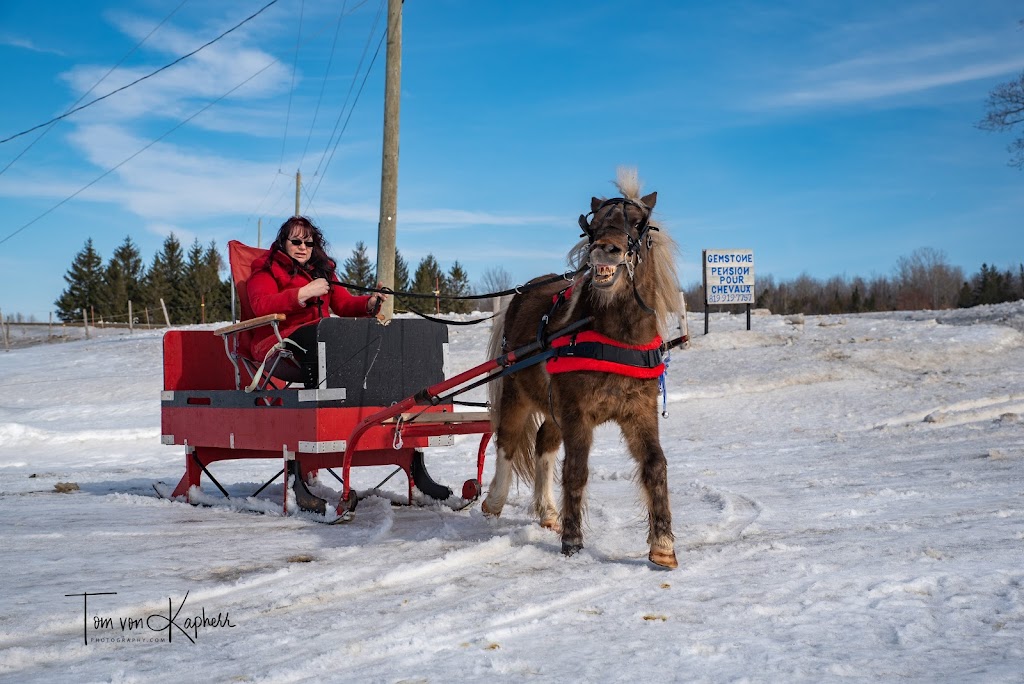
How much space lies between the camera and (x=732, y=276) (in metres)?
22.2

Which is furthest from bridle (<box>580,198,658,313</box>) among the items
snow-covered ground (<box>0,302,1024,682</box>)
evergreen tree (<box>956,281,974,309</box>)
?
evergreen tree (<box>956,281,974,309</box>)

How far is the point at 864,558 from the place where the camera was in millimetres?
4199

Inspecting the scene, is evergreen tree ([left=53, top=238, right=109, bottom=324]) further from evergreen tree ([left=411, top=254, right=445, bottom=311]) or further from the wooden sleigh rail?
the wooden sleigh rail

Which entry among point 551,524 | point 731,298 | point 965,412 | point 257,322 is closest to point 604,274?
point 551,524

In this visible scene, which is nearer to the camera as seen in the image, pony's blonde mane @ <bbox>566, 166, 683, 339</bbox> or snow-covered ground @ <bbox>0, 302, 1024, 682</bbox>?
snow-covered ground @ <bbox>0, 302, 1024, 682</bbox>

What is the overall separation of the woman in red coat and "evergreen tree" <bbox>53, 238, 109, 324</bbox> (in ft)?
235

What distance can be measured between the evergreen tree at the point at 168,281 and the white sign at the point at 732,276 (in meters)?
52.9

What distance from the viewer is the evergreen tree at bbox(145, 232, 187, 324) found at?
68562mm

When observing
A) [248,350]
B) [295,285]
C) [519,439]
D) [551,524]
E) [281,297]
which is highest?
[295,285]

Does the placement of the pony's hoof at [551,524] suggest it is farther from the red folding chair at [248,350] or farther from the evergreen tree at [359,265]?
the evergreen tree at [359,265]

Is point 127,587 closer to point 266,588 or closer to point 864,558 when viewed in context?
point 266,588

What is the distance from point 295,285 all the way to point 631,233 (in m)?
3.05

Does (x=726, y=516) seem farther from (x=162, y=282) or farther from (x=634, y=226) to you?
(x=162, y=282)

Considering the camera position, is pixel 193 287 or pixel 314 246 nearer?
pixel 314 246
